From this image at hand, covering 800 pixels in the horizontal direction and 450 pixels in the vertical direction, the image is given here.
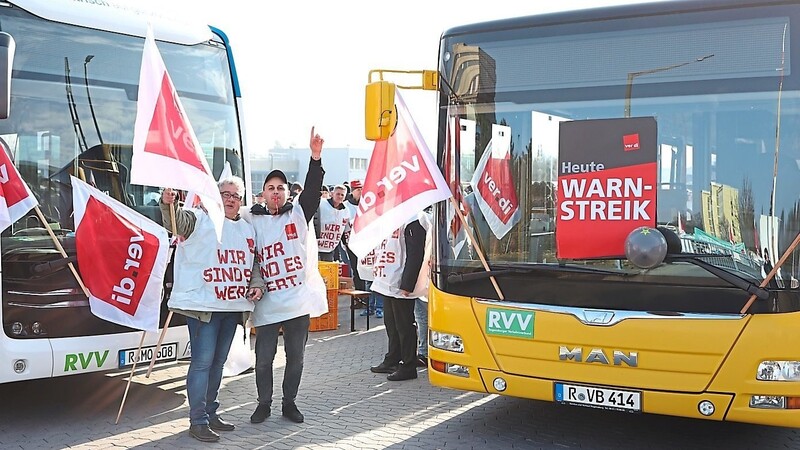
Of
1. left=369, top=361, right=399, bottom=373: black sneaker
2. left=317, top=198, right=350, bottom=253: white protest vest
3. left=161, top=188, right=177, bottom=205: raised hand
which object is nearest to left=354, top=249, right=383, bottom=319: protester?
left=369, top=361, right=399, bottom=373: black sneaker

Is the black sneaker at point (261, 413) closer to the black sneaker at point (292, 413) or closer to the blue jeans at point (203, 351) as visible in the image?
the black sneaker at point (292, 413)

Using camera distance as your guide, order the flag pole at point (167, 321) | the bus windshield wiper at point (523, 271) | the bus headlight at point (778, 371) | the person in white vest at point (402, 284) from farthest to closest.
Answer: the person in white vest at point (402, 284), the flag pole at point (167, 321), the bus windshield wiper at point (523, 271), the bus headlight at point (778, 371)

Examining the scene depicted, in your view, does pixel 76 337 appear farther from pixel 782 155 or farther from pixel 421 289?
pixel 782 155

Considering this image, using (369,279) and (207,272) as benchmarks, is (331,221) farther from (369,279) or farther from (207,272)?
(207,272)

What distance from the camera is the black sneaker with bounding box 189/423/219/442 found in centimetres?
640

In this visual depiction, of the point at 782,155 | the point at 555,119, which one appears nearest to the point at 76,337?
the point at 555,119

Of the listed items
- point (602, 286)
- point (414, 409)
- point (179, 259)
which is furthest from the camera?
point (414, 409)

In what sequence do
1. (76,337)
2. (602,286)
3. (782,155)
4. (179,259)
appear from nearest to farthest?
(782,155) → (602,286) → (179,259) → (76,337)

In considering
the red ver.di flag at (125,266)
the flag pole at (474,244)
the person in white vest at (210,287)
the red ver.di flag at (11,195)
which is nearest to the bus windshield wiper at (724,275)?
the flag pole at (474,244)

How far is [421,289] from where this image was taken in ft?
28.8

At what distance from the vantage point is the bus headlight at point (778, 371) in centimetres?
518

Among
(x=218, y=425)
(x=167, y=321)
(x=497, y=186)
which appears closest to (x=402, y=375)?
(x=218, y=425)

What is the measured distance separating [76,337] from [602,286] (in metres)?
3.89

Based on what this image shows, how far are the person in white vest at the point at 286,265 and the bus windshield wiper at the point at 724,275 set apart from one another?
262 centimetres
